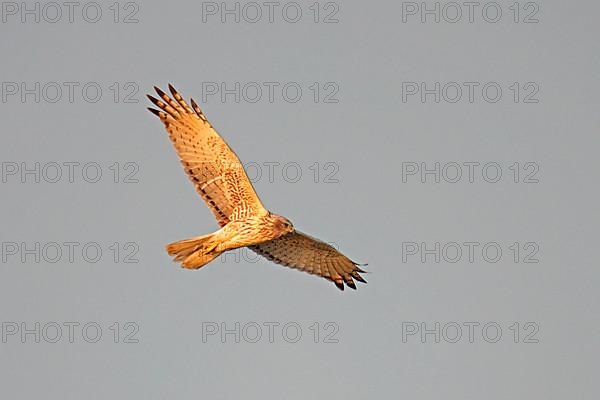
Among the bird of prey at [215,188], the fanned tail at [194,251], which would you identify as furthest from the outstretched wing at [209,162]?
the fanned tail at [194,251]

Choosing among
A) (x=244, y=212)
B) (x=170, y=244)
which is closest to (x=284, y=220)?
(x=244, y=212)

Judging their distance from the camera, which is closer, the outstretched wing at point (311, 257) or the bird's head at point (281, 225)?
the bird's head at point (281, 225)

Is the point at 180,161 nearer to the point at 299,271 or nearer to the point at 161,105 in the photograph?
the point at 161,105

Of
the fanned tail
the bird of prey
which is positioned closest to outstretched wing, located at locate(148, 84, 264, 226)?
the bird of prey

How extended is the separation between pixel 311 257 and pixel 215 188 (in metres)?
2.53

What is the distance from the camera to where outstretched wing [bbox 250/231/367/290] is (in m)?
22.3

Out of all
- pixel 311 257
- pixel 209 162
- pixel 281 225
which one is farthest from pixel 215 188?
pixel 311 257

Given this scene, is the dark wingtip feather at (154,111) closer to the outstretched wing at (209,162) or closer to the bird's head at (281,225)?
the outstretched wing at (209,162)

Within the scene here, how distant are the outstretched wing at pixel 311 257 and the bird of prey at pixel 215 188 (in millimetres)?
364

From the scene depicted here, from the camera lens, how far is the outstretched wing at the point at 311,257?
73.0 ft

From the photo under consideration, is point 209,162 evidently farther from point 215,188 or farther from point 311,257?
point 311,257

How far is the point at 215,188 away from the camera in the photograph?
2100 centimetres

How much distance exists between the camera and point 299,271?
22766 mm

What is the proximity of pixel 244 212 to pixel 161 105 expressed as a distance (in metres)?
2.13
